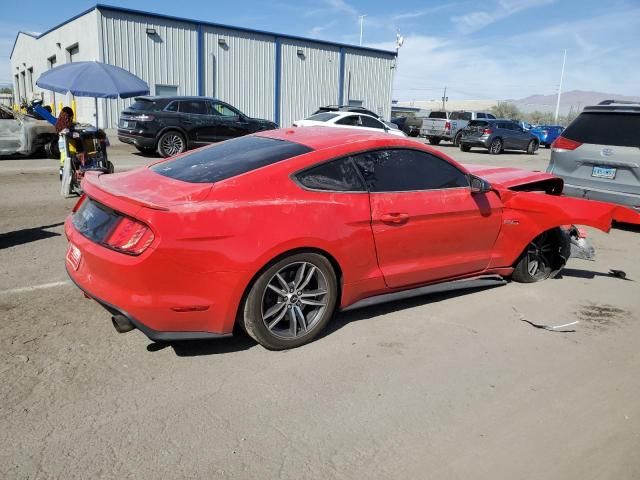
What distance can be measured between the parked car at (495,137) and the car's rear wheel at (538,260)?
747 inches

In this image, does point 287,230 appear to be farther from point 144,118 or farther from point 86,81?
point 144,118

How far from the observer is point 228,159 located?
4059 millimetres

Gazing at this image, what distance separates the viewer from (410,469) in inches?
105

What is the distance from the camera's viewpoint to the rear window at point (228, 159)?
12.4 feet

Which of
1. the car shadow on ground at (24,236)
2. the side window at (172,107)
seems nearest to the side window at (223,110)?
the side window at (172,107)

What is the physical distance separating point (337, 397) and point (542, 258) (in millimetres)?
3252

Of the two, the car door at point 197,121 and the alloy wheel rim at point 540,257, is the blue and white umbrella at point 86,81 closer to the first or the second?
the car door at point 197,121

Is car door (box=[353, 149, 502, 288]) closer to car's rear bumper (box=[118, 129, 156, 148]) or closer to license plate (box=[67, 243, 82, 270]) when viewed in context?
license plate (box=[67, 243, 82, 270])

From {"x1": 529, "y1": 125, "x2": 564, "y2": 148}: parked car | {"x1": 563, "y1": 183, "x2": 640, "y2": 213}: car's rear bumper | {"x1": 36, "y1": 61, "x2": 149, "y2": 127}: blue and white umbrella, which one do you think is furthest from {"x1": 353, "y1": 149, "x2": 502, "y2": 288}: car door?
{"x1": 529, "y1": 125, "x2": 564, "y2": 148}: parked car

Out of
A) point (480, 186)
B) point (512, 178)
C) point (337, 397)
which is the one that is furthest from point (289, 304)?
point (512, 178)

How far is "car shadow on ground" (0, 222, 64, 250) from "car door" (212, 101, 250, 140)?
10.0 meters

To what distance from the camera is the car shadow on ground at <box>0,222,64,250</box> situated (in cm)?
628

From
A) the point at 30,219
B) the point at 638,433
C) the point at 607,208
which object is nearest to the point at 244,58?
the point at 30,219

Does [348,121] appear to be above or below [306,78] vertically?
below
